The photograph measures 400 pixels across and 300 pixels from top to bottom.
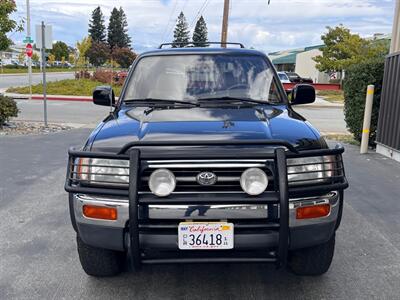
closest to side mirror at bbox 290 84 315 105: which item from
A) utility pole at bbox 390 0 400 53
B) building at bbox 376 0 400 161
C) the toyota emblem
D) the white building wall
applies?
the toyota emblem

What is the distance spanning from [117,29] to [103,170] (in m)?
92.6

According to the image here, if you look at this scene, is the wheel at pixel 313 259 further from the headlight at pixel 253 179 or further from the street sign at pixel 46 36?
the street sign at pixel 46 36

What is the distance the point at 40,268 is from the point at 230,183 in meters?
1.96

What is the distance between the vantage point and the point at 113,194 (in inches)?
109

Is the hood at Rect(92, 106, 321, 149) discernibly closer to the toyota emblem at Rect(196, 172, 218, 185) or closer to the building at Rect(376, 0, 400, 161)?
the toyota emblem at Rect(196, 172, 218, 185)

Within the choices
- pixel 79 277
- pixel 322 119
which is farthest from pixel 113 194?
pixel 322 119

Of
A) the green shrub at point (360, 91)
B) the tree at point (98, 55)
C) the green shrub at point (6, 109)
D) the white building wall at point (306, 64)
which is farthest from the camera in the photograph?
the white building wall at point (306, 64)

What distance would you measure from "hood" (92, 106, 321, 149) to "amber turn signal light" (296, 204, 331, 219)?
1.33 feet

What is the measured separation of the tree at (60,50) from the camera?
93812 millimetres

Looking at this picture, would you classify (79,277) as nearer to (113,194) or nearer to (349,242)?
(113,194)

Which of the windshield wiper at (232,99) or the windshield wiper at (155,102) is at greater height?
the windshield wiper at (232,99)

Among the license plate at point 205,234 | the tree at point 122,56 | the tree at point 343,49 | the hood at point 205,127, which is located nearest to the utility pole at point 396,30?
the hood at point 205,127

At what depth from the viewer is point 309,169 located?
2.86 metres

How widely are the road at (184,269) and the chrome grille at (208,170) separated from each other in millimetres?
979
